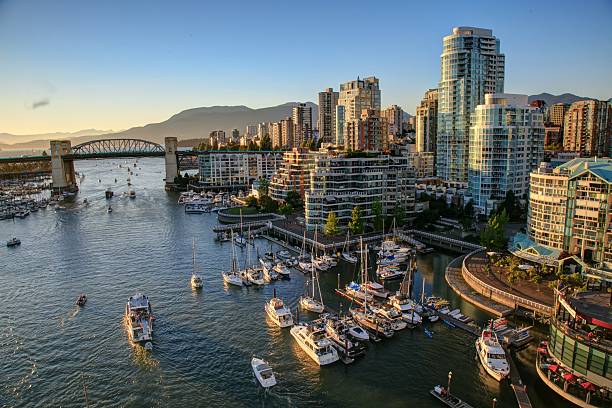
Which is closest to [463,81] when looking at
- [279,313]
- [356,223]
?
[356,223]

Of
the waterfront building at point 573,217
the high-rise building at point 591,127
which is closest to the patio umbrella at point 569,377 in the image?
the waterfront building at point 573,217

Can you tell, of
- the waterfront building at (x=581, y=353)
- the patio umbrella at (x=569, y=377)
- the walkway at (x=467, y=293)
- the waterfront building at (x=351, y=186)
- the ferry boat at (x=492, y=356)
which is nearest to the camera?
the waterfront building at (x=581, y=353)

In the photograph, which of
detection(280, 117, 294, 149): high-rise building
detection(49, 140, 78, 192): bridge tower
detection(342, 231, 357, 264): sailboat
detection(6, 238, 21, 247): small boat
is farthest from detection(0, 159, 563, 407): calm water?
detection(280, 117, 294, 149): high-rise building

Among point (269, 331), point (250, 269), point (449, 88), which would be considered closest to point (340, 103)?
point (449, 88)

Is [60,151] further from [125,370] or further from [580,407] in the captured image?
[580,407]

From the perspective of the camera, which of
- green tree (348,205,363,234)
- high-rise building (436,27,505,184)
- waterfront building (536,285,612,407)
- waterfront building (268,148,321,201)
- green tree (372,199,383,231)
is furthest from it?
high-rise building (436,27,505,184)

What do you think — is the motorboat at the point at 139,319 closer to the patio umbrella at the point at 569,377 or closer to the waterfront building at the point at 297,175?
the patio umbrella at the point at 569,377

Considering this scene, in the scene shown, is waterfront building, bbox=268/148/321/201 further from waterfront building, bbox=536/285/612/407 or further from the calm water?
waterfront building, bbox=536/285/612/407
